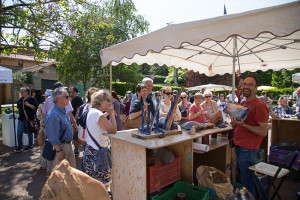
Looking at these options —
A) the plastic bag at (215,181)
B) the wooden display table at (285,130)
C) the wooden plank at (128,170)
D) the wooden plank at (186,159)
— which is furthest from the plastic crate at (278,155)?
the wooden plank at (128,170)

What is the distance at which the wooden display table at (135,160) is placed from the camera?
209 centimetres

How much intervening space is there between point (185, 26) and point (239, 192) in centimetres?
217

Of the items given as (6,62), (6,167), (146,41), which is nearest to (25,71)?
(6,62)

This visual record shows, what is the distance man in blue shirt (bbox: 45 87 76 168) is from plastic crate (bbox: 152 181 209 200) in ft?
5.26

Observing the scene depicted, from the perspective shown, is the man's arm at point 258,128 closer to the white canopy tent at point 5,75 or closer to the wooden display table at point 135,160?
the wooden display table at point 135,160

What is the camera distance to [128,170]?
7.43ft

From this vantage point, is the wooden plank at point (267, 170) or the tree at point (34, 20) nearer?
the wooden plank at point (267, 170)

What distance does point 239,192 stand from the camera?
244 centimetres

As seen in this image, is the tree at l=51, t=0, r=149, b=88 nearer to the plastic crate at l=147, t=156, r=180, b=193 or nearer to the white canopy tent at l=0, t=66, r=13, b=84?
the white canopy tent at l=0, t=66, r=13, b=84

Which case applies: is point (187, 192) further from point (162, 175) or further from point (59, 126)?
point (59, 126)

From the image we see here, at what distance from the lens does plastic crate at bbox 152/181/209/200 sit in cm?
214

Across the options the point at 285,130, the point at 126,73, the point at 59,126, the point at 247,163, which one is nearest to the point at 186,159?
the point at 247,163

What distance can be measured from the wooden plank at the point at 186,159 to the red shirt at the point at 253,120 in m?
0.75

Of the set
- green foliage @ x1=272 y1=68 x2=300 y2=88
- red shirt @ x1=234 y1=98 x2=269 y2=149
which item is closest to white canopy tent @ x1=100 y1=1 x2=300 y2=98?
red shirt @ x1=234 y1=98 x2=269 y2=149
